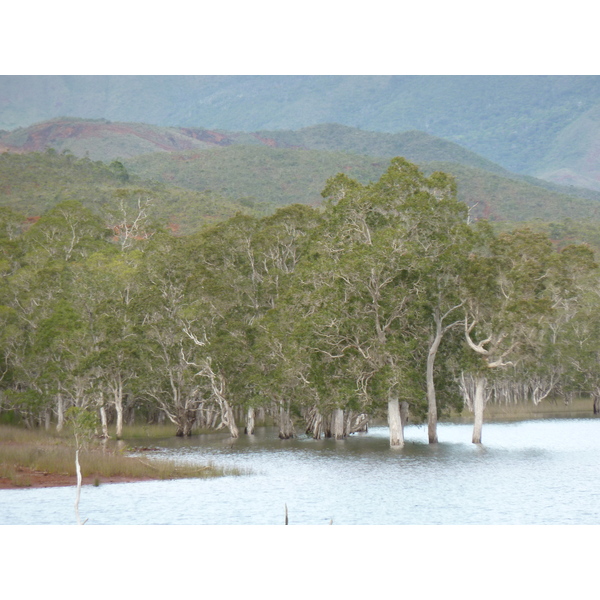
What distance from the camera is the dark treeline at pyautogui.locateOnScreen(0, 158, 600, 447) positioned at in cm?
4391

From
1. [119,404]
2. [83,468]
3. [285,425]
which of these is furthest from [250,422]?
[83,468]

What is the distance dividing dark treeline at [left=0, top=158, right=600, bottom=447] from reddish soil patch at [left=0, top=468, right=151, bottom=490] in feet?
45.2

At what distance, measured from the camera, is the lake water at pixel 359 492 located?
86.3 ft

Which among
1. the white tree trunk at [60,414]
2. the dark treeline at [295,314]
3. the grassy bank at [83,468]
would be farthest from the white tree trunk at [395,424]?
the white tree trunk at [60,414]

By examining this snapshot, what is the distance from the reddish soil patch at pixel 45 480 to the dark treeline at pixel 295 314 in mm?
13779

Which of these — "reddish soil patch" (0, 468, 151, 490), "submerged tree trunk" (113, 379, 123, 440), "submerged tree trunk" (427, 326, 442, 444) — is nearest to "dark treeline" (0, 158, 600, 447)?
"submerged tree trunk" (427, 326, 442, 444)

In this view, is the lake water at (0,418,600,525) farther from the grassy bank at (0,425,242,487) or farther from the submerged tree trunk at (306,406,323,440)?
the submerged tree trunk at (306,406,323,440)

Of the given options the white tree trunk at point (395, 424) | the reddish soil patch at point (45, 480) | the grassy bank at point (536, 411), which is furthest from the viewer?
the grassy bank at point (536, 411)

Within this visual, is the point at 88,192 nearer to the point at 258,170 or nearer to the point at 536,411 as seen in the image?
the point at 536,411

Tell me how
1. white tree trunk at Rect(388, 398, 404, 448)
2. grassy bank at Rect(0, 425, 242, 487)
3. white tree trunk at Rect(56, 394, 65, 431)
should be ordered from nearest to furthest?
grassy bank at Rect(0, 425, 242, 487) < white tree trunk at Rect(388, 398, 404, 448) < white tree trunk at Rect(56, 394, 65, 431)

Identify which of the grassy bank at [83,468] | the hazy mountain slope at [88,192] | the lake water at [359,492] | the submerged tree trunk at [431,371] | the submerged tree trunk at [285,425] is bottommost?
the lake water at [359,492]

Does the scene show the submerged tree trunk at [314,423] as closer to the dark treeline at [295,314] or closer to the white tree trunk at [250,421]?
the dark treeline at [295,314]

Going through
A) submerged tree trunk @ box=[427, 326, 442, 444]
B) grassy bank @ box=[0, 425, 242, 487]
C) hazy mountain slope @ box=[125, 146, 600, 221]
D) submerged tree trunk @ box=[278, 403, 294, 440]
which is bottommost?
grassy bank @ box=[0, 425, 242, 487]
